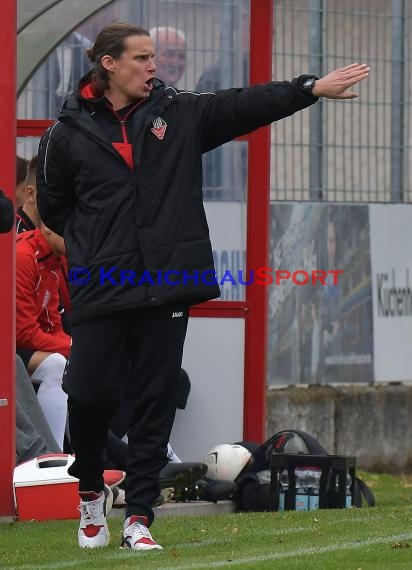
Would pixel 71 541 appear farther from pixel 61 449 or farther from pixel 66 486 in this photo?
pixel 61 449

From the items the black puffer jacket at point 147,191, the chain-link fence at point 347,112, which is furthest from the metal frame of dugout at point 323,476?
the chain-link fence at point 347,112

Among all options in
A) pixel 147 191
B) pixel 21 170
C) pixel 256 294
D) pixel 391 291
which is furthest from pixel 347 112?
pixel 147 191

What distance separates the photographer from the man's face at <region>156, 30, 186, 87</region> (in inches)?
396

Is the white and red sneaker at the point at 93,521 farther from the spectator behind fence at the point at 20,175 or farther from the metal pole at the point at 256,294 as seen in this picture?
the metal pole at the point at 256,294

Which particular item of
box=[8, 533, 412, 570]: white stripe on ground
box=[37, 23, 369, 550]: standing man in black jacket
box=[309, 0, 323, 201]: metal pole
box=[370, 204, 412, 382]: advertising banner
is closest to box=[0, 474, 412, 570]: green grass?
box=[8, 533, 412, 570]: white stripe on ground

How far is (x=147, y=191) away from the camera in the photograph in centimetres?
609

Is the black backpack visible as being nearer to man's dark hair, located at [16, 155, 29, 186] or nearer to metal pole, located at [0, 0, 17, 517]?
metal pole, located at [0, 0, 17, 517]

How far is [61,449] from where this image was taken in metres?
8.48

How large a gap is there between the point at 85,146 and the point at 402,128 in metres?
7.25

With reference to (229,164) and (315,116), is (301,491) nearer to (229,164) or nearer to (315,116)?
(229,164)

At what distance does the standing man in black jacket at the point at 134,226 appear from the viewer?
6.05 m

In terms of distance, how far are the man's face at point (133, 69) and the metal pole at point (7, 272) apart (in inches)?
59.6

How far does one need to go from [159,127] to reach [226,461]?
117 inches

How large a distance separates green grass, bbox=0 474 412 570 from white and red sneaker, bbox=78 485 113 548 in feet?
0.17
